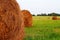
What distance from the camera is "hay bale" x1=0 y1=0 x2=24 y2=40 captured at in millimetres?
7070

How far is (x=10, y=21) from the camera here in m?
7.23

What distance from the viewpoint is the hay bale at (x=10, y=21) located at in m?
7.07

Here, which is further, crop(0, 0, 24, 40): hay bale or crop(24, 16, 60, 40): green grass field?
crop(24, 16, 60, 40): green grass field

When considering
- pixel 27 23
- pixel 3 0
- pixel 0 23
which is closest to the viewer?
pixel 0 23

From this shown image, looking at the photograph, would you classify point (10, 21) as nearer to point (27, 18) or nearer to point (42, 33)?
point (42, 33)

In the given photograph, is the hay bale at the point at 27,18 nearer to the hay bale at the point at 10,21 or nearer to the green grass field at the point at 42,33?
the green grass field at the point at 42,33

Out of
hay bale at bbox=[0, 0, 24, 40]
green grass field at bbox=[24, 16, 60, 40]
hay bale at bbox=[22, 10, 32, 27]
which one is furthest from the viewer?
hay bale at bbox=[22, 10, 32, 27]

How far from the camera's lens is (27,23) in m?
18.1

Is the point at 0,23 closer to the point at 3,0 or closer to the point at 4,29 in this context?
the point at 4,29

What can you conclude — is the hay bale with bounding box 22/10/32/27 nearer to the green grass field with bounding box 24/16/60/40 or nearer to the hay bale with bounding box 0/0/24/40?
the green grass field with bounding box 24/16/60/40

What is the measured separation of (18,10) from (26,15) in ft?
33.7

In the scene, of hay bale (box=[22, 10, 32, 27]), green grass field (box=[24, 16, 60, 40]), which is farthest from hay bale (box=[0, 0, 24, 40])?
hay bale (box=[22, 10, 32, 27])

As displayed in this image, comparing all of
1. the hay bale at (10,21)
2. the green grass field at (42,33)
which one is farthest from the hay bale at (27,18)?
the hay bale at (10,21)

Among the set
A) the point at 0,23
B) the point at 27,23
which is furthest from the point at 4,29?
the point at 27,23
